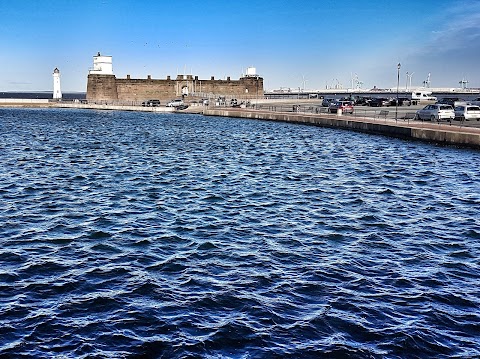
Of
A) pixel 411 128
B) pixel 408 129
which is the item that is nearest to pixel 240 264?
pixel 411 128

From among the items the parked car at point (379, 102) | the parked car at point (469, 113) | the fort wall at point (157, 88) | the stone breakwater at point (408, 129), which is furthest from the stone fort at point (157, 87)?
the parked car at point (469, 113)

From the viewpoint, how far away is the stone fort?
12812 centimetres

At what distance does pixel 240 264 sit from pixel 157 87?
126 meters

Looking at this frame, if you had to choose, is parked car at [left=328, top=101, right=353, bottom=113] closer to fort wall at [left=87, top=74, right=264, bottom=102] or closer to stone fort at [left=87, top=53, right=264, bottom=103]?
stone fort at [left=87, top=53, right=264, bottom=103]

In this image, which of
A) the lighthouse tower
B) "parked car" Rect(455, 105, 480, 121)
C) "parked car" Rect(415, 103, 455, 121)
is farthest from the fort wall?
"parked car" Rect(455, 105, 480, 121)

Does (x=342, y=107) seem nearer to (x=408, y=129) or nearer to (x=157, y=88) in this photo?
(x=408, y=129)

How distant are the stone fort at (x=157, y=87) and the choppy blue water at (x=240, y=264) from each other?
104170 mm

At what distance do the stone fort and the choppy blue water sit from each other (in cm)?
10417

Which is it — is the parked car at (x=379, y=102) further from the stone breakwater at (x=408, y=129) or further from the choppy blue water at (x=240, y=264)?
the choppy blue water at (x=240, y=264)

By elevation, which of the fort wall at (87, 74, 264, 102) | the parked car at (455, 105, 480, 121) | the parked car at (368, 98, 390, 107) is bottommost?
the parked car at (455, 105, 480, 121)

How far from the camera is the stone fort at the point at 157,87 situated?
12812 cm

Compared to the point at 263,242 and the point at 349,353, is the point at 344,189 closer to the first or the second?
the point at 263,242

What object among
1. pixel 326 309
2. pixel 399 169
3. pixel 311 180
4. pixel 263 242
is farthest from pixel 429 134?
pixel 326 309

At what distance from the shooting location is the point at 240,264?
1309 centimetres
